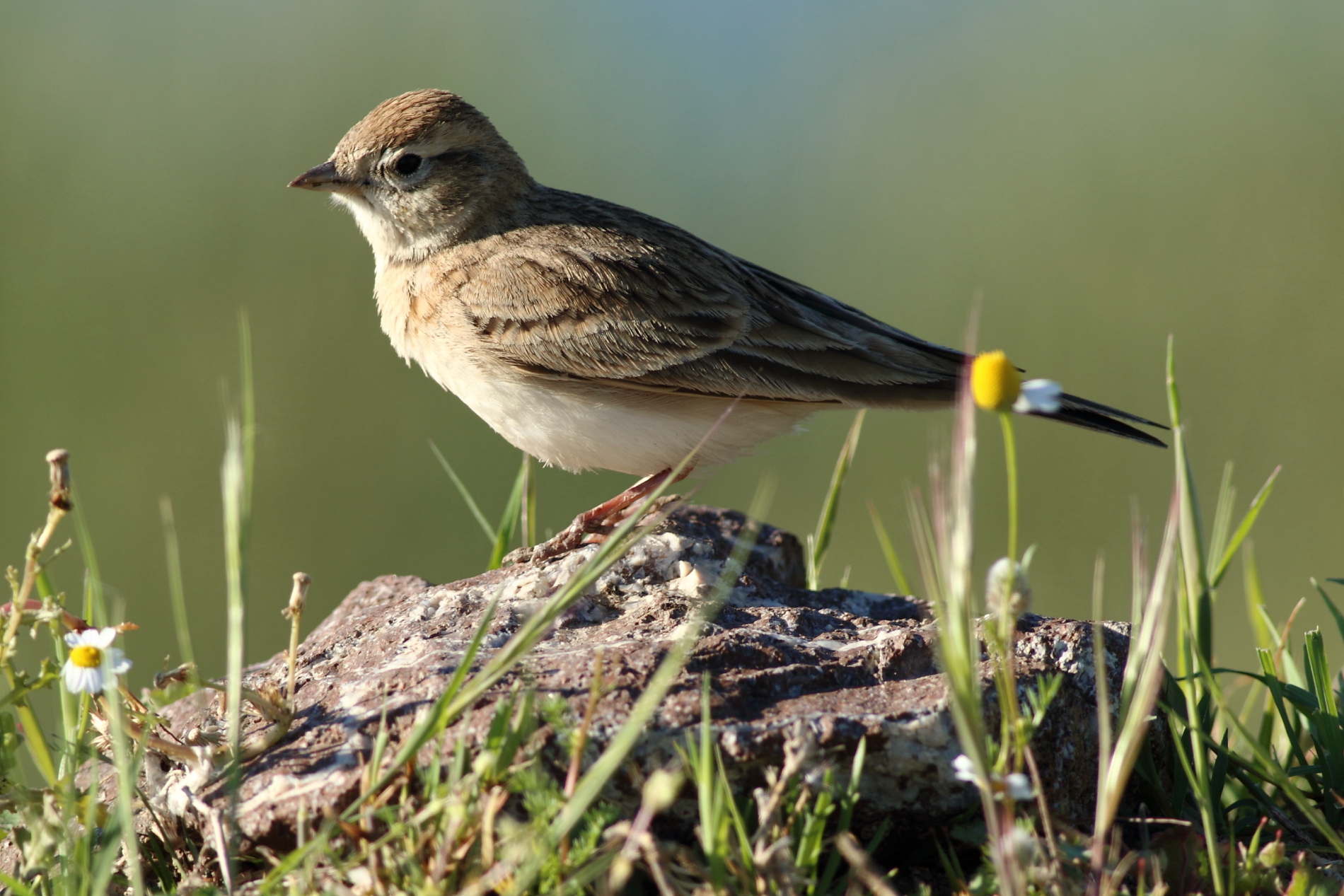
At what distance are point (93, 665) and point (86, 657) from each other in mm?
25

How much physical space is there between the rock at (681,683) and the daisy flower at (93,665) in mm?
324

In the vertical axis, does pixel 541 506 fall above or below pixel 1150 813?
below

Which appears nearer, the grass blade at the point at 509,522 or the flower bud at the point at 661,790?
the flower bud at the point at 661,790

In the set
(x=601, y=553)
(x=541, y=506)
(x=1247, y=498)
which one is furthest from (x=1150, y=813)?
(x=541, y=506)

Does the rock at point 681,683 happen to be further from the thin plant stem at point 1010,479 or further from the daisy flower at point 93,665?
the thin plant stem at point 1010,479

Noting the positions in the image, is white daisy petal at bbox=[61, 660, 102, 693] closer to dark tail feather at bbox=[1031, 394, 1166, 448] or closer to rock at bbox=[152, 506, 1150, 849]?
rock at bbox=[152, 506, 1150, 849]

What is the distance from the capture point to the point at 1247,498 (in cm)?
1102

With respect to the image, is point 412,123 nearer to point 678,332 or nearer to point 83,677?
point 678,332

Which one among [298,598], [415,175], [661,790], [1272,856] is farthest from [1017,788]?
[415,175]

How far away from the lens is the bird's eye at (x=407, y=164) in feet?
18.8

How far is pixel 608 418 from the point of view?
498 cm

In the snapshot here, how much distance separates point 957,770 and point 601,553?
92 cm

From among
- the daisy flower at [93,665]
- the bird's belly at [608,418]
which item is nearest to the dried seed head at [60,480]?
the daisy flower at [93,665]

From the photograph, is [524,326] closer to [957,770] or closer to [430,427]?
[957,770]
